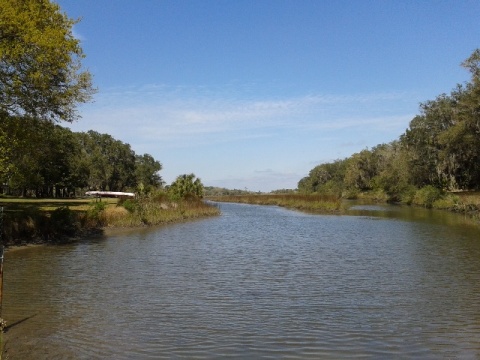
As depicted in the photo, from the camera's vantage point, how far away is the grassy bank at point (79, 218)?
22078mm

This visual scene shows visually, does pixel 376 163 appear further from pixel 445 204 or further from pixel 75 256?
pixel 75 256

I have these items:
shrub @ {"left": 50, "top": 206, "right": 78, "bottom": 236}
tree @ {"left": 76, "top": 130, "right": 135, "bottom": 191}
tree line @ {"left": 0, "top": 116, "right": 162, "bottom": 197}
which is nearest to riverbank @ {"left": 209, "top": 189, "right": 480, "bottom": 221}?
tree line @ {"left": 0, "top": 116, "right": 162, "bottom": 197}

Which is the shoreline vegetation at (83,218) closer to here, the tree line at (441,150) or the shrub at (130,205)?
the shrub at (130,205)

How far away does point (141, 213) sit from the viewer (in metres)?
33.6

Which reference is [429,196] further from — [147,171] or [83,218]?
[147,171]

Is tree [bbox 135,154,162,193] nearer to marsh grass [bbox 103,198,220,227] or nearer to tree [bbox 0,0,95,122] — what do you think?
marsh grass [bbox 103,198,220,227]

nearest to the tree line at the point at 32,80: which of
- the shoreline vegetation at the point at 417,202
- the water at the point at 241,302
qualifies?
the water at the point at 241,302

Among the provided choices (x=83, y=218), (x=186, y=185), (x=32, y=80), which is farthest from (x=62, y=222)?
(x=186, y=185)

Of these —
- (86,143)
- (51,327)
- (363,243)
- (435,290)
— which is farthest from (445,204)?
(86,143)

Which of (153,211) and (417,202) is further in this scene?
(417,202)

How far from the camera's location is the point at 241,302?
37.0 feet

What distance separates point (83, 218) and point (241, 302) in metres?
18.8

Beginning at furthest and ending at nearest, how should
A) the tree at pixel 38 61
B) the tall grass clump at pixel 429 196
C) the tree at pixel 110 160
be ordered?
the tree at pixel 110 160, the tall grass clump at pixel 429 196, the tree at pixel 38 61

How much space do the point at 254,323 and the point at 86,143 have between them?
99.5m
